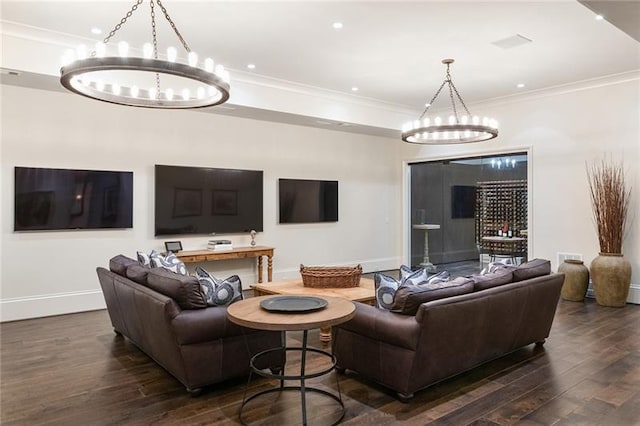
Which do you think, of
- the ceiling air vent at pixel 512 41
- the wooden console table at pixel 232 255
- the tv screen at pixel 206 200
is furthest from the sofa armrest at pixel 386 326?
the tv screen at pixel 206 200

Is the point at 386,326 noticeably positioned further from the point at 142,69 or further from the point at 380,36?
the point at 380,36

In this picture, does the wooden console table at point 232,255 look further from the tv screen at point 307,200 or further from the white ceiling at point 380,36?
the white ceiling at point 380,36

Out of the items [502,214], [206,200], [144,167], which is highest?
[144,167]

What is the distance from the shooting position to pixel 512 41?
501 cm

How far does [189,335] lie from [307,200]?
17.0 feet

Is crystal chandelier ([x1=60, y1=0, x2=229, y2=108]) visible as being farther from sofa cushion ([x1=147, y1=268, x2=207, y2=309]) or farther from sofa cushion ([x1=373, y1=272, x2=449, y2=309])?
sofa cushion ([x1=373, y1=272, x2=449, y2=309])

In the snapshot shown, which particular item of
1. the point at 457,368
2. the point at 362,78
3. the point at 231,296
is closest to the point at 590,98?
the point at 362,78

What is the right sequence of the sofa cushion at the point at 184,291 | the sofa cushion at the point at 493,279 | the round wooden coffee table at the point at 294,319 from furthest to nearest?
the sofa cushion at the point at 493,279, the sofa cushion at the point at 184,291, the round wooden coffee table at the point at 294,319

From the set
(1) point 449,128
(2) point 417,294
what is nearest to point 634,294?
(1) point 449,128

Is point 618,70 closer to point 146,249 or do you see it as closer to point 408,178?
point 408,178

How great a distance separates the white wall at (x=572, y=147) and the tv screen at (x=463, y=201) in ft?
3.43

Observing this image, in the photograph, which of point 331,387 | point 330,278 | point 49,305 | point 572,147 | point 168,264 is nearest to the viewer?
point 331,387

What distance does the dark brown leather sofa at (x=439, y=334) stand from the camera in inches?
121

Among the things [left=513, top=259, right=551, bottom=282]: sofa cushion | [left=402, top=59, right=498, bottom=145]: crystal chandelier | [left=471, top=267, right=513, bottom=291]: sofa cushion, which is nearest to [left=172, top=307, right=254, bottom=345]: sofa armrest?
[left=471, top=267, right=513, bottom=291]: sofa cushion
